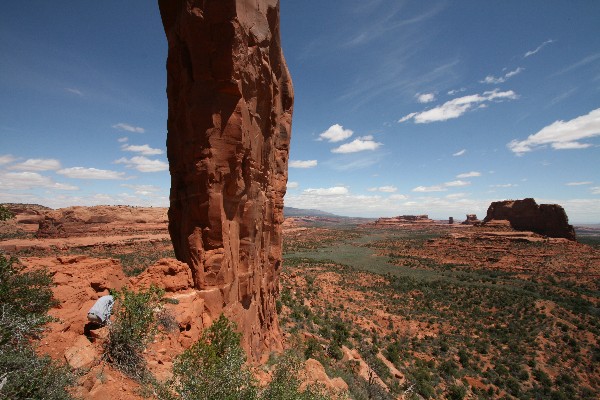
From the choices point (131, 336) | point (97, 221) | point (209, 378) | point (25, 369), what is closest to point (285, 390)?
point (209, 378)

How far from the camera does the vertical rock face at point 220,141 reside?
1060 cm

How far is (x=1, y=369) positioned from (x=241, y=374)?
426 cm

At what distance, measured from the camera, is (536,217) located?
86.3 metres

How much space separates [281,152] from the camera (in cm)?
1848

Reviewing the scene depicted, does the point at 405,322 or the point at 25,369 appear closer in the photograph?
the point at 25,369

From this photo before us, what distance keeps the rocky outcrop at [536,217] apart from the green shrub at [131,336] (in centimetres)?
10305

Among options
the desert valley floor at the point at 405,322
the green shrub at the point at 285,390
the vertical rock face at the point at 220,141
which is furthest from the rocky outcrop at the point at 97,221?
the green shrub at the point at 285,390

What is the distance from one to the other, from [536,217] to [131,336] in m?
108

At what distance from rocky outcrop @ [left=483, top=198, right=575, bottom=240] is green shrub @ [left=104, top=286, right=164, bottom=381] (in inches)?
4057

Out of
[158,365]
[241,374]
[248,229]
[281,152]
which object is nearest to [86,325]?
[158,365]

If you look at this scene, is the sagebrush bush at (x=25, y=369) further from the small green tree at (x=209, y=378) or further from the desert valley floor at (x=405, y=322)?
the small green tree at (x=209, y=378)

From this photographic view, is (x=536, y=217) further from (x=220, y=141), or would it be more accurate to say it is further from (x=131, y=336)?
(x=131, y=336)

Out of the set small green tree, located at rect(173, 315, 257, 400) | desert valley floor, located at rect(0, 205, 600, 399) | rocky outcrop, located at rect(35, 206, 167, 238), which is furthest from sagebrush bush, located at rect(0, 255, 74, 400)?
rocky outcrop, located at rect(35, 206, 167, 238)

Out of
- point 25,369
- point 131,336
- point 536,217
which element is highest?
point 536,217
